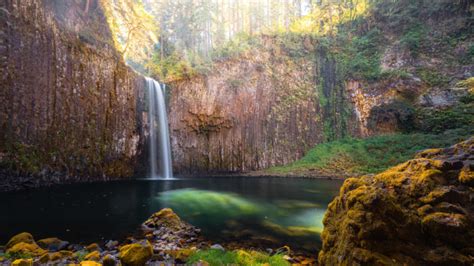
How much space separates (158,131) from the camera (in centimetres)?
2614

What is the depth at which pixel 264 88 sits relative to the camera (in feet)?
101

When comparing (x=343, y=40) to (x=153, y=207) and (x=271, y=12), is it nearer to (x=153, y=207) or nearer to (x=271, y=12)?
(x=271, y=12)

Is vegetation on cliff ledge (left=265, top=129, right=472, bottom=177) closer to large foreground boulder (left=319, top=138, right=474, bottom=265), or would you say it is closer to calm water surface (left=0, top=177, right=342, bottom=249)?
calm water surface (left=0, top=177, right=342, bottom=249)

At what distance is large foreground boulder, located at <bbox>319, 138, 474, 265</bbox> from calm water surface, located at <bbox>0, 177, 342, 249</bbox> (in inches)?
135

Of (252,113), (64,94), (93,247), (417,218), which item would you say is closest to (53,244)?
(93,247)

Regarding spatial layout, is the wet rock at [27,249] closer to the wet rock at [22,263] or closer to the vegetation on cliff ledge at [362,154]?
the wet rock at [22,263]

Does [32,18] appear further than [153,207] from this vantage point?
Yes

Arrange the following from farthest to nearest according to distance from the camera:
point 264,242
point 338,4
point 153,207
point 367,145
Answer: point 338,4
point 367,145
point 153,207
point 264,242

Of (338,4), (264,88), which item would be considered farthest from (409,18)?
(264,88)

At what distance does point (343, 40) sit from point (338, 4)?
25.8 feet

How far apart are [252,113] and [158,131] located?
35.4 feet

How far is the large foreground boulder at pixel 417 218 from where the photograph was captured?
327 centimetres

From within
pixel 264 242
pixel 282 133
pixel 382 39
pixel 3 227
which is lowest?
pixel 264 242

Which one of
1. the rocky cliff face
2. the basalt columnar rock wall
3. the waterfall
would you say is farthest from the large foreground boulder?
the rocky cliff face
